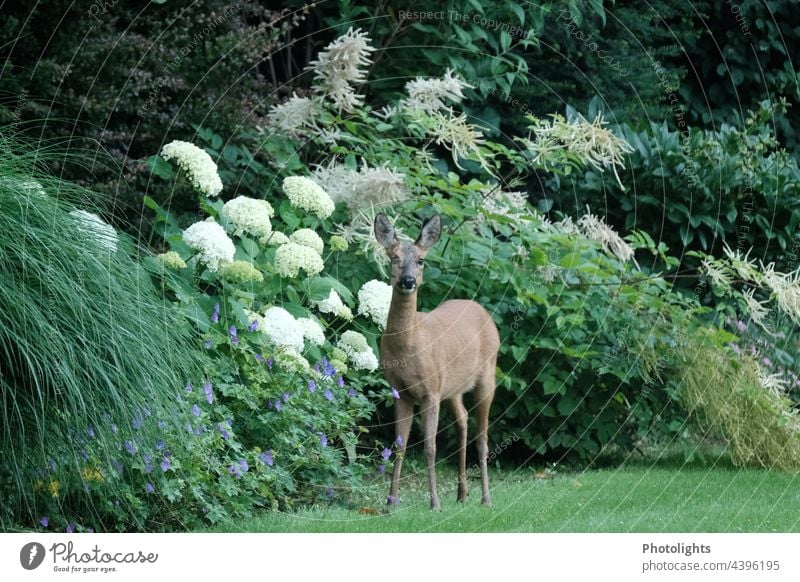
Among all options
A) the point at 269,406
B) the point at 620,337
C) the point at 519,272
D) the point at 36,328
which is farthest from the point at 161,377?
the point at 620,337

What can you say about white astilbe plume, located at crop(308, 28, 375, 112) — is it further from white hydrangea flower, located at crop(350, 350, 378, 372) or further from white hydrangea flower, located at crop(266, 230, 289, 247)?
white hydrangea flower, located at crop(350, 350, 378, 372)

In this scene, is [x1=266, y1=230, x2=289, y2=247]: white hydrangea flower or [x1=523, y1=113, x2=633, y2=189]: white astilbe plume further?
[x1=523, y1=113, x2=633, y2=189]: white astilbe plume

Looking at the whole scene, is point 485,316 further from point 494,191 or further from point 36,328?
point 36,328

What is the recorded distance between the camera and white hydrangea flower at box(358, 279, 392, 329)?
283 inches

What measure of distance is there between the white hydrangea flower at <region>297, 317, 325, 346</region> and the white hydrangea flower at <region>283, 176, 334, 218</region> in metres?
0.83

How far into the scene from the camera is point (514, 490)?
712cm

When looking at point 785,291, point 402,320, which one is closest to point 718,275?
point 785,291

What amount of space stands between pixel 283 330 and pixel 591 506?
2.07 m

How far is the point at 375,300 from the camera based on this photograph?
719 centimetres

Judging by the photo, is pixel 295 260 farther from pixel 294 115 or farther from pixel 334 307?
pixel 294 115

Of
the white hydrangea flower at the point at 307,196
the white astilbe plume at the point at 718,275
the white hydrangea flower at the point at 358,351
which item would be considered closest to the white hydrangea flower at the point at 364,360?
the white hydrangea flower at the point at 358,351

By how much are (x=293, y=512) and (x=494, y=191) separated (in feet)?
10.3

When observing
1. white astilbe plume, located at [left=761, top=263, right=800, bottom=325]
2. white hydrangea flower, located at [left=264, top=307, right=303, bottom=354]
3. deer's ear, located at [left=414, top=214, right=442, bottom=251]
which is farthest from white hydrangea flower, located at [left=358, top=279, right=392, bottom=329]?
white astilbe plume, located at [left=761, top=263, right=800, bottom=325]

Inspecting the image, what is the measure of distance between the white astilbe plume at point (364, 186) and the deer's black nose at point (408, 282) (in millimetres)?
1965
